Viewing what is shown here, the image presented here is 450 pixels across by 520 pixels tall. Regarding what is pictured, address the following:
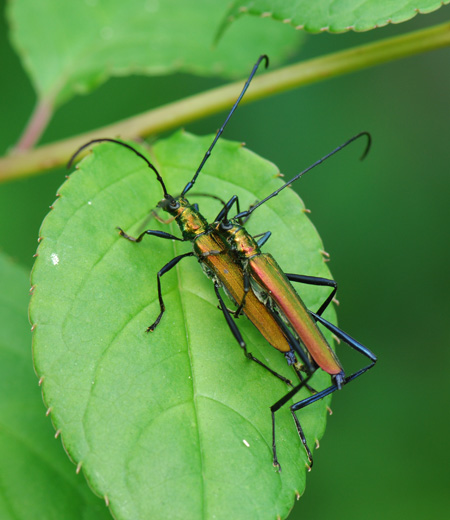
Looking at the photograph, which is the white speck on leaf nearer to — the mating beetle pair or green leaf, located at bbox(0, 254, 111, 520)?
the mating beetle pair

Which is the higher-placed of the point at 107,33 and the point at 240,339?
the point at 107,33

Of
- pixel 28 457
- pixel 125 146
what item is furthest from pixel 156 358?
pixel 125 146

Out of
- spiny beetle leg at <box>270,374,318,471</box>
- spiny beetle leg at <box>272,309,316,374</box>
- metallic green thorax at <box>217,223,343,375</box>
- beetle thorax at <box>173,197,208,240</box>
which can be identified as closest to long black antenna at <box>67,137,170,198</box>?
beetle thorax at <box>173,197,208,240</box>

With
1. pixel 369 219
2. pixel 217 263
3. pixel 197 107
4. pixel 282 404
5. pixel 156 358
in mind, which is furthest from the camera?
pixel 369 219

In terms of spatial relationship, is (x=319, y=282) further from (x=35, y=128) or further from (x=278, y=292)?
(x=35, y=128)

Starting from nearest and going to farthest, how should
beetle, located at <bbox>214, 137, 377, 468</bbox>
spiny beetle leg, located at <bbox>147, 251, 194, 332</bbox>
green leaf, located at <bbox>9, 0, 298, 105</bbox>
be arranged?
spiny beetle leg, located at <bbox>147, 251, 194, 332</bbox> < beetle, located at <bbox>214, 137, 377, 468</bbox> < green leaf, located at <bbox>9, 0, 298, 105</bbox>

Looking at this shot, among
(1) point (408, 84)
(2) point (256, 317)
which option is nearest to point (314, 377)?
(2) point (256, 317)
